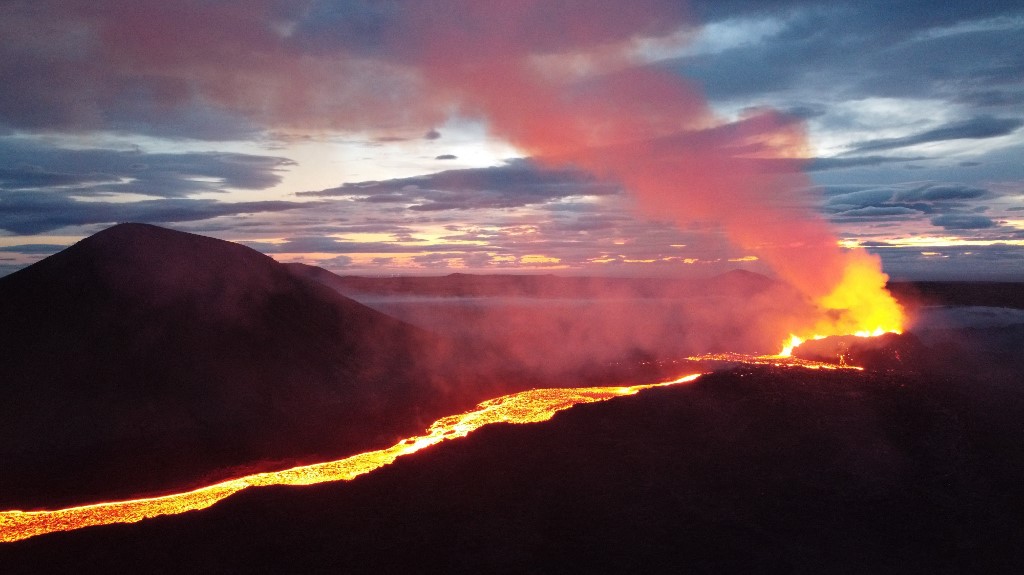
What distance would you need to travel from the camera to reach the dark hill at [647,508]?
9406mm

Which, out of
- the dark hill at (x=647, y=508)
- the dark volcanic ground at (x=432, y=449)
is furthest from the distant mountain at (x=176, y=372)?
the dark hill at (x=647, y=508)

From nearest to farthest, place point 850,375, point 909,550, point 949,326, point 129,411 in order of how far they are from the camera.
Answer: point 909,550
point 129,411
point 850,375
point 949,326

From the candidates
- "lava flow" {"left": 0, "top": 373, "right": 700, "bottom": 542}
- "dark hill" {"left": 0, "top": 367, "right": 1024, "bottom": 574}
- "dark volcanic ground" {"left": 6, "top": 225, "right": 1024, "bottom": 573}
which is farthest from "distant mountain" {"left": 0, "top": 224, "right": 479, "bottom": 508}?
"dark hill" {"left": 0, "top": 367, "right": 1024, "bottom": 574}

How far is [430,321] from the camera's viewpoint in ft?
146

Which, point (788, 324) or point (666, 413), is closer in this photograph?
point (666, 413)

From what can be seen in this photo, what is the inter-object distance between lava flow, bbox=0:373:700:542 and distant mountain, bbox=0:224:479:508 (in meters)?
0.64

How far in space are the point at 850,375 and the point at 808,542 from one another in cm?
1185

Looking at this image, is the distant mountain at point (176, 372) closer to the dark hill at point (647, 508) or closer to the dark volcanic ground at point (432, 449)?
the dark volcanic ground at point (432, 449)

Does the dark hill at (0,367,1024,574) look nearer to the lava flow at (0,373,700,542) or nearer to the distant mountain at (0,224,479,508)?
the lava flow at (0,373,700,542)

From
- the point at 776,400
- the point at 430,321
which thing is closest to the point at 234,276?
the point at 776,400

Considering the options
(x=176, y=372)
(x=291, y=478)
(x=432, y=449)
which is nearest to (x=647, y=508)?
(x=432, y=449)

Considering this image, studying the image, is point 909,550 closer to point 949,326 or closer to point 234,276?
point 234,276

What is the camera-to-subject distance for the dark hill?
941 cm

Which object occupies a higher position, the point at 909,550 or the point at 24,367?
the point at 24,367
